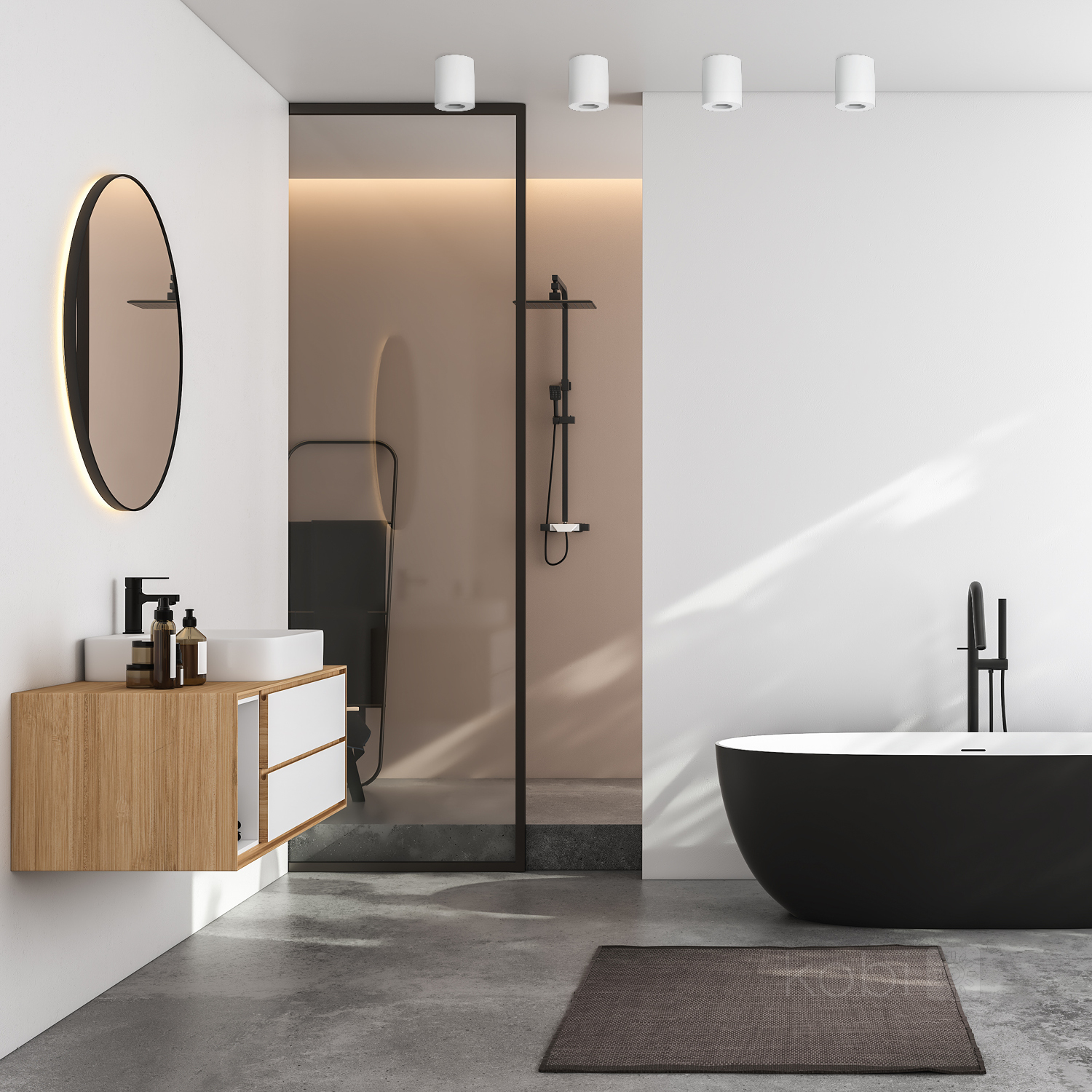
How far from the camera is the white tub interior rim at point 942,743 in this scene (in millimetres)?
4102

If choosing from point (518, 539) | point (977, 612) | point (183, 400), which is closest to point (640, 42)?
point (518, 539)

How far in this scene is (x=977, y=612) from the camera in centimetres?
416

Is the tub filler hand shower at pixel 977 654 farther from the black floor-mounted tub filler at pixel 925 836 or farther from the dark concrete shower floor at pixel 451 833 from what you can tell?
the dark concrete shower floor at pixel 451 833

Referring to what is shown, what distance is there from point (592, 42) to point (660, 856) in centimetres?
282

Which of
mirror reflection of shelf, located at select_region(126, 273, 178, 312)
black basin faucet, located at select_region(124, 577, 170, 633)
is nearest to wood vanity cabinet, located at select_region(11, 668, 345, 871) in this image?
black basin faucet, located at select_region(124, 577, 170, 633)

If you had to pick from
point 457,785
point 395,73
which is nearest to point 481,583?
point 457,785

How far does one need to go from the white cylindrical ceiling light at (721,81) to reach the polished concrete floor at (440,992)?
2588mm

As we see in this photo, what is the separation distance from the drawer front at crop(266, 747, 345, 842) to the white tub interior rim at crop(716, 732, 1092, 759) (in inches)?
51.2

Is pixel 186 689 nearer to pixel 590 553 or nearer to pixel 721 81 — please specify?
pixel 721 81

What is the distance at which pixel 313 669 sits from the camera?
352 cm

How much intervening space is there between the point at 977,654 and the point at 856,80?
6.38ft

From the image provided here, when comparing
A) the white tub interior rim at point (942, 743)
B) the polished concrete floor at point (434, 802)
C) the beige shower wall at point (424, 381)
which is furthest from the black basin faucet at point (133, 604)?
the white tub interior rim at point (942, 743)

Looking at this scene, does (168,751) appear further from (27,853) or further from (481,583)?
(481,583)

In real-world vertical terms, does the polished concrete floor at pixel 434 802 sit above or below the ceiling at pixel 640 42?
below
